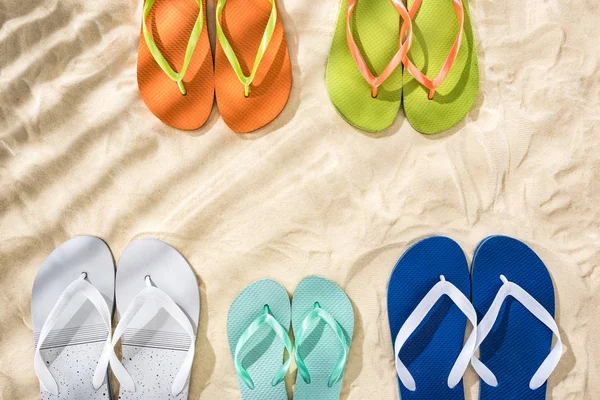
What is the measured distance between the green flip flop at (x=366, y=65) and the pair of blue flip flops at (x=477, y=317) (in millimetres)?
328

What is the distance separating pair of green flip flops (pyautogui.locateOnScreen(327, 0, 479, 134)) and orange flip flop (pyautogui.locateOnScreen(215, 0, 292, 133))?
122 mm

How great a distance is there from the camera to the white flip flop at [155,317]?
1088 millimetres

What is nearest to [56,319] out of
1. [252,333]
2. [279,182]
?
[252,333]

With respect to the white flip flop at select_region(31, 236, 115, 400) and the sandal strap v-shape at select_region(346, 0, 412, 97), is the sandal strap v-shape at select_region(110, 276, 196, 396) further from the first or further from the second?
the sandal strap v-shape at select_region(346, 0, 412, 97)

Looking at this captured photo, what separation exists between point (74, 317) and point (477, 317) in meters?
0.96

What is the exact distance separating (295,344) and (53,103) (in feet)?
2.65

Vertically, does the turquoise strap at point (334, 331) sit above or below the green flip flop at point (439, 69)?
below

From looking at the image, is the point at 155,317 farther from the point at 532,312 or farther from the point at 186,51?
the point at 532,312

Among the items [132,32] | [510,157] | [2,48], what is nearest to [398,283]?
[510,157]

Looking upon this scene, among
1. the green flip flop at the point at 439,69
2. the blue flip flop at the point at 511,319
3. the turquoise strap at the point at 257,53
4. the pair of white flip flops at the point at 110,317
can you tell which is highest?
the turquoise strap at the point at 257,53

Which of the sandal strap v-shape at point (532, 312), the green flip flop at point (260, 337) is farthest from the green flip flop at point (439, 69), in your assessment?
the green flip flop at point (260, 337)

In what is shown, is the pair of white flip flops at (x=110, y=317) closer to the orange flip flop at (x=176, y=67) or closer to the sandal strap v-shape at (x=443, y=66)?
the orange flip flop at (x=176, y=67)

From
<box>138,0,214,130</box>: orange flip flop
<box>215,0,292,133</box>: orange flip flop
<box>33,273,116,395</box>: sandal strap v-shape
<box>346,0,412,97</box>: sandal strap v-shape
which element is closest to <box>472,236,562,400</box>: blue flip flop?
<box>346,0,412,97</box>: sandal strap v-shape

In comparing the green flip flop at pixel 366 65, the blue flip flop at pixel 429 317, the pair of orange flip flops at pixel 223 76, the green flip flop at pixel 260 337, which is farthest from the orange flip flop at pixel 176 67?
the blue flip flop at pixel 429 317
